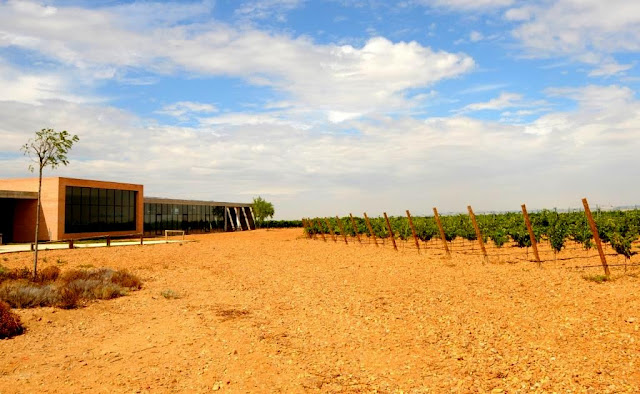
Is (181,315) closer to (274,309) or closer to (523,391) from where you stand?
(274,309)

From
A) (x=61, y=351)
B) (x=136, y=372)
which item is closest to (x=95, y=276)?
(x=61, y=351)

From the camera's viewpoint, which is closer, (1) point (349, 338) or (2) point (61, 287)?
(1) point (349, 338)

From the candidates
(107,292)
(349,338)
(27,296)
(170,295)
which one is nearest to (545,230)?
(349,338)

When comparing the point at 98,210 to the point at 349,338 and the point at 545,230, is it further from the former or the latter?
the point at 349,338

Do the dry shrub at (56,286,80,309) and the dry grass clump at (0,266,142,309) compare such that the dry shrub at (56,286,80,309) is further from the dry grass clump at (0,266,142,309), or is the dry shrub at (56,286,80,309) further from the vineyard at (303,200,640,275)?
the vineyard at (303,200,640,275)

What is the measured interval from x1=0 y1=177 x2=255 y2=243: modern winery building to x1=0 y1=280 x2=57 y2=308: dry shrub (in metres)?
29.7

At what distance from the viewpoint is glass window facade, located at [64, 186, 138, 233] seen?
1598 inches

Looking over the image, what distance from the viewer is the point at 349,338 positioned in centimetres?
856

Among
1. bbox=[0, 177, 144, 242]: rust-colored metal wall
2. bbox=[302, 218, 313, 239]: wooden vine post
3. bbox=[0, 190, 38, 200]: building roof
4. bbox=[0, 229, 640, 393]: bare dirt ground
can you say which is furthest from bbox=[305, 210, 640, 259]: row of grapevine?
bbox=[0, 190, 38, 200]: building roof

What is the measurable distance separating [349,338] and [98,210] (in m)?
41.7

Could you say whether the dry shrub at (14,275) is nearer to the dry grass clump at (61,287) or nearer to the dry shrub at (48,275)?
the dry grass clump at (61,287)

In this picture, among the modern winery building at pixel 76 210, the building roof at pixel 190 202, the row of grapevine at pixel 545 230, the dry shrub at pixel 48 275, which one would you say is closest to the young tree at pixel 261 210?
the building roof at pixel 190 202

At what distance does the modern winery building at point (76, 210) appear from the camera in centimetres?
3891

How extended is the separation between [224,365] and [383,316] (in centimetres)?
409
